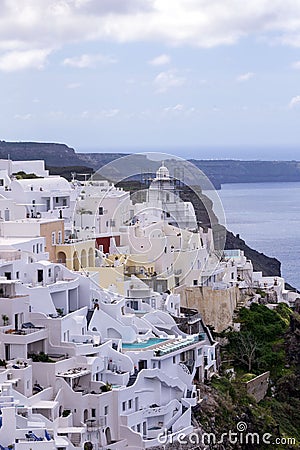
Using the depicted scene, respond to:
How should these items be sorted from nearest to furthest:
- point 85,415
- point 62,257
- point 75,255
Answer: point 85,415
point 62,257
point 75,255

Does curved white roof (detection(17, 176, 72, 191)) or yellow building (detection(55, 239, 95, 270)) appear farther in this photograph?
curved white roof (detection(17, 176, 72, 191))

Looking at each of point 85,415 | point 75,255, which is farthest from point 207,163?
point 85,415

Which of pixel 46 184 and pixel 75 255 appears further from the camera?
pixel 46 184

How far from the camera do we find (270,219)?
107188mm

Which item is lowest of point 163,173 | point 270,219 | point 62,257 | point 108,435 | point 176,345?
point 270,219

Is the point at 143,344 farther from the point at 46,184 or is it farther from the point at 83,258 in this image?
the point at 46,184

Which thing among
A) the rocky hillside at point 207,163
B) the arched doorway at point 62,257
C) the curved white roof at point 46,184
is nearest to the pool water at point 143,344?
the arched doorway at point 62,257

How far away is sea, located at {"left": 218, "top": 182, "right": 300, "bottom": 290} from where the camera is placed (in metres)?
75.2

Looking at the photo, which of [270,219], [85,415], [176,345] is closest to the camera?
[85,415]

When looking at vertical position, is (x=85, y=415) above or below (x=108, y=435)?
above

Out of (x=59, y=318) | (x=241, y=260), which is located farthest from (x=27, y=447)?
(x=241, y=260)

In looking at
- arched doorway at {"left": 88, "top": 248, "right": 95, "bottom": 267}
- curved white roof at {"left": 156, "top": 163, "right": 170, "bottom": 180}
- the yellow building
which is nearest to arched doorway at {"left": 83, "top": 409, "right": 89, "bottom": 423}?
the yellow building

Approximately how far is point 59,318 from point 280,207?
10140 cm

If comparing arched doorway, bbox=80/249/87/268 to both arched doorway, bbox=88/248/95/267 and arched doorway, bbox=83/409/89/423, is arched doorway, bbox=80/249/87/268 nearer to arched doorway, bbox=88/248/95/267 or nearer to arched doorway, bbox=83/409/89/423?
arched doorway, bbox=88/248/95/267
